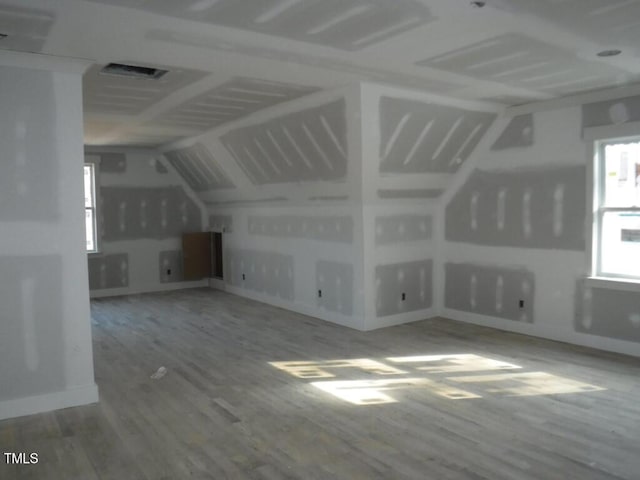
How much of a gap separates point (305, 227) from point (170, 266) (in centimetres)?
350

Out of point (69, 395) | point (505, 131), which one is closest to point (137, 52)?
point (69, 395)

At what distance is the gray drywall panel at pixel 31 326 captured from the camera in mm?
3561

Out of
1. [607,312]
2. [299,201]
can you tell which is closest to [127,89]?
[299,201]

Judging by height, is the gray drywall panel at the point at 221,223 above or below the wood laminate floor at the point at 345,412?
above

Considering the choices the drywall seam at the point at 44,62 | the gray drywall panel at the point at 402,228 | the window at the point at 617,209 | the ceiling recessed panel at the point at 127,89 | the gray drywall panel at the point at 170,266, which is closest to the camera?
the drywall seam at the point at 44,62

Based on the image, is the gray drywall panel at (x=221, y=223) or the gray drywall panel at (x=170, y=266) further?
the gray drywall panel at (x=170, y=266)

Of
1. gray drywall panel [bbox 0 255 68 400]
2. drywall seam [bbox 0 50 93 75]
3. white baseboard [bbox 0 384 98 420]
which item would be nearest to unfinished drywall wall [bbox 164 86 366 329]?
drywall seam [bbox 0 50 93 75]

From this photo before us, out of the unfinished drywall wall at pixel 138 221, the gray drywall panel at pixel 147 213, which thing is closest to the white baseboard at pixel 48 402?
the unfinished drywall wall at pixel 138 221

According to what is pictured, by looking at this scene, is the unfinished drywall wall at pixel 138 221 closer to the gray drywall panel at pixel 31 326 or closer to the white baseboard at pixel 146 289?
the white baseboard at pixel 146 289

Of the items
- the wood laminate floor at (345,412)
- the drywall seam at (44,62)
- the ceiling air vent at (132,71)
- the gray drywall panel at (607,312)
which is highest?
the ceiling air vent at (132,71)

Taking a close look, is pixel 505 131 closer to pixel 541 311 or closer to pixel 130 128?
pixel 541 311

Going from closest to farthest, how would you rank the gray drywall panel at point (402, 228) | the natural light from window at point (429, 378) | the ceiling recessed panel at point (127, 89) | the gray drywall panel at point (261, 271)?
the natural light from window at point (429, 378) < the ceiling recessed panel at point (127, 89) < the gray drywall panel at point (402, 228) < the gray drywall panel at point (261, 271)

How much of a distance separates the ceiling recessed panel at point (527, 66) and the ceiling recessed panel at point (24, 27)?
2.61 metres

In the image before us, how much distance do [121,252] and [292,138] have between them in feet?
14.5
